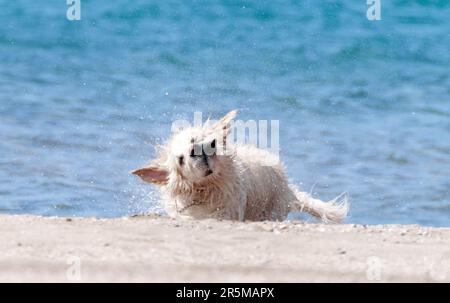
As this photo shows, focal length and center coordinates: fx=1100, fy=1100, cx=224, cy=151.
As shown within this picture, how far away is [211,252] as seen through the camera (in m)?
5.45

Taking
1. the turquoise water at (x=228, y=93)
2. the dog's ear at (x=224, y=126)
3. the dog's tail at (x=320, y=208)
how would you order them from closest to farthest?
A: the dog's ear at (x=224, y=126), the dog's tail at (x=320, y=208), the turquoise water at (x=228, y=93)

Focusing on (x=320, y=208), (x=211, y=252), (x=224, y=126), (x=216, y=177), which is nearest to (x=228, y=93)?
(x=320, y=208)

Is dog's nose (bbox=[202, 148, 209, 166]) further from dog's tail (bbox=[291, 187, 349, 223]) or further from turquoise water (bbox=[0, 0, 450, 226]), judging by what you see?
dog's tail (bbox=[291, 187, 349, 223])

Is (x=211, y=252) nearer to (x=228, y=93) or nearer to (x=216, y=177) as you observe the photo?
(x=216, y=177)

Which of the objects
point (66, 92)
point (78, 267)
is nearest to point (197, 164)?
point (78, 267)

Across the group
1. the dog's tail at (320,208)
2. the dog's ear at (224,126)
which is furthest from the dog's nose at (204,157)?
the dog's tail at (320,208)

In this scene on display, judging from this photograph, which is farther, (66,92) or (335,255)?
(66,92)

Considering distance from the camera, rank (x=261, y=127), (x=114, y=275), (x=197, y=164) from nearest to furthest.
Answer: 1. (x=114, y=275)
2. (x=197, y=164)
3. (x=261, y=127)

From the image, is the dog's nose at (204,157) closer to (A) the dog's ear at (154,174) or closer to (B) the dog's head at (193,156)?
(B) the dog's head at (193,156)

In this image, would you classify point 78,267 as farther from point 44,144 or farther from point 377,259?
point 44,144

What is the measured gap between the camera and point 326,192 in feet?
30.2

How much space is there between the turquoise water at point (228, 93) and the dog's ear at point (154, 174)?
705mm

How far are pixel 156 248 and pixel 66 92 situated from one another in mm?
6572

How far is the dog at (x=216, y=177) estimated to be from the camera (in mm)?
7094
